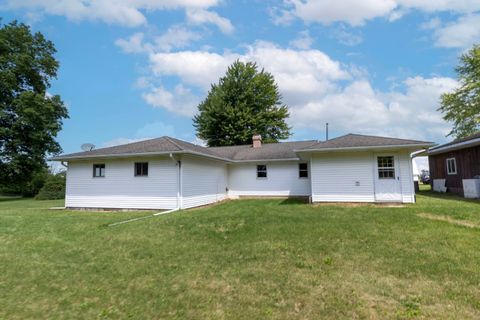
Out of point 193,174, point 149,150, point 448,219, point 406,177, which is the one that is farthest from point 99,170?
point 448,219

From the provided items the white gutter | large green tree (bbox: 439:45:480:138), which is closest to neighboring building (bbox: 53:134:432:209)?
the white gutter

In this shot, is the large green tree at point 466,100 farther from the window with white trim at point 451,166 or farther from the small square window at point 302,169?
the small square window at point 302,169

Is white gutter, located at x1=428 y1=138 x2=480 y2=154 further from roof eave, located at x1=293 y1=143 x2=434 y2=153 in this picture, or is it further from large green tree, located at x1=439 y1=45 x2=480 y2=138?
large green tree, located at x1=439 y1=45 x2=480 y2=138

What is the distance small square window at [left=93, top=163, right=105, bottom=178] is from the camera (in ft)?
44.8

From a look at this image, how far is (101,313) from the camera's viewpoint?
367cm

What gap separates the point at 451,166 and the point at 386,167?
837cm

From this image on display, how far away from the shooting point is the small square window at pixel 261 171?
17359 millimetres

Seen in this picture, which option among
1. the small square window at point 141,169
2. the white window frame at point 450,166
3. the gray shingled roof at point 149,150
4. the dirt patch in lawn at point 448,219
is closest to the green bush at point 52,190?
the gray shingled roof at point 149,150

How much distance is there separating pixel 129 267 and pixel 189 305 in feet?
6.94

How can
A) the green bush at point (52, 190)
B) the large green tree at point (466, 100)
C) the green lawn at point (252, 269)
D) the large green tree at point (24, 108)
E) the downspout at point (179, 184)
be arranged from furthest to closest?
1. the large green tree at point (466, 100)
2. the large green tree at point (24, 108)
3. the green bush at point (52, 190)
4. the downspout at point (179, 184)
5. the green lawn at point (252, 269)

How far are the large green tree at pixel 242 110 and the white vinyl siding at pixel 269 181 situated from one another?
Result: 1390 centimetres

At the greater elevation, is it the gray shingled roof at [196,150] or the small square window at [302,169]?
the gray shingled roof at [196,150]

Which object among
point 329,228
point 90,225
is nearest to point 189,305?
point 329,228

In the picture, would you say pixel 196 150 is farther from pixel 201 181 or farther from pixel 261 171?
pixel 261 171
